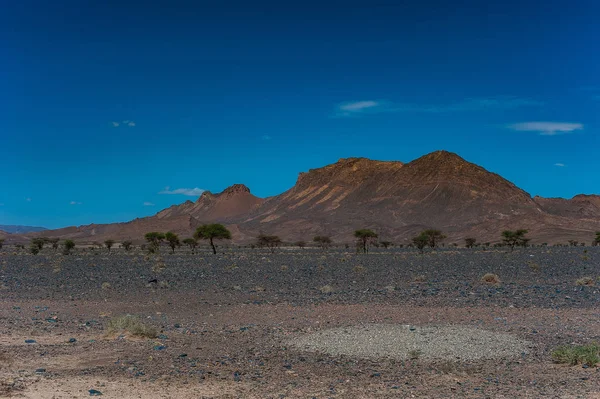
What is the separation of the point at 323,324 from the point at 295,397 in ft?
23.8

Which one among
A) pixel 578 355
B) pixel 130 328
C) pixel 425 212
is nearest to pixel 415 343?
pixel 578 355

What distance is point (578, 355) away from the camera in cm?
1139

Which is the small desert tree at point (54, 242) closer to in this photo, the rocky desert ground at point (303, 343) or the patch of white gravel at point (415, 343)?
the rocky desert ground at point (303, 343)

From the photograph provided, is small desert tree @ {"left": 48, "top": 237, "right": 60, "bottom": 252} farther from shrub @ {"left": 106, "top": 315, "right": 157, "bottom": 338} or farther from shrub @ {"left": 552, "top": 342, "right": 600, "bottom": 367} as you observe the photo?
shrub @ {"left": 552, "top": 342, "right": 600, "bottom": 367}

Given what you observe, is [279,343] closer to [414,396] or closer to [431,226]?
[414,396]

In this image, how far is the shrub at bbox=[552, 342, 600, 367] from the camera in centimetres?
1124

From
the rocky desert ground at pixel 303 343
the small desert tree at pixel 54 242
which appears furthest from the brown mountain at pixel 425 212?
the rocky desert ground at pixel 303 343

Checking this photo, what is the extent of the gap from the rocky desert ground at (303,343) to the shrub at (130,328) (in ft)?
0.30

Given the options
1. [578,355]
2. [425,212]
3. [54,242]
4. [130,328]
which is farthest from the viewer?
[425,212]

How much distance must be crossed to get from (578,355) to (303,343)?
245 inches

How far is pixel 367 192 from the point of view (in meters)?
188

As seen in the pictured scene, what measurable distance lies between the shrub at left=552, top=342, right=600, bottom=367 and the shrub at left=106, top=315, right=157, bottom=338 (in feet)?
32.4

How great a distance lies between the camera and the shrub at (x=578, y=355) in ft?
36.9

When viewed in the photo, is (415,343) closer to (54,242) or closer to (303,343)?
(303,343)
